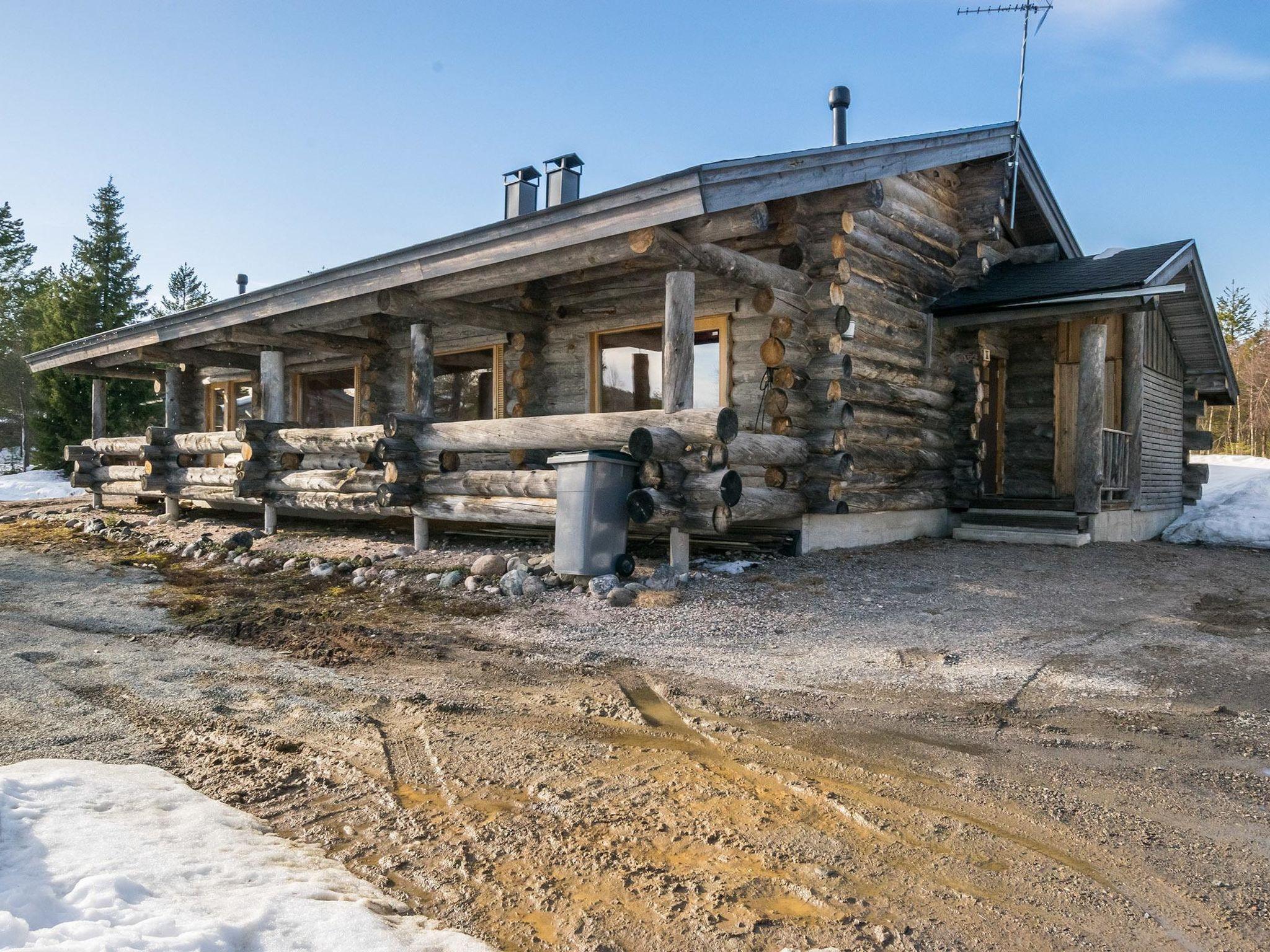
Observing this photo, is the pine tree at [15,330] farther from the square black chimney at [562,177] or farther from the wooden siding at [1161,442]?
the wooden siding at [1161,442]

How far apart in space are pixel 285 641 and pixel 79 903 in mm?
3392

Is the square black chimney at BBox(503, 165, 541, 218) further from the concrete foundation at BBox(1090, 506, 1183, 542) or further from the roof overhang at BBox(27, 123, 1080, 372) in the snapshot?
the concrete foundation at BBox(1090, 506, 1183, 542)

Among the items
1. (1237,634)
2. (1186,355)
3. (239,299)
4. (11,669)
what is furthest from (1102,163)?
(11,669)

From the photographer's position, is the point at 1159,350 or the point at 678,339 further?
the point at 1159,350

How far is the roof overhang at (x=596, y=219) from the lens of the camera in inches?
251

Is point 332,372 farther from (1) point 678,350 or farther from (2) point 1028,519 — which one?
(2) point 1028,519

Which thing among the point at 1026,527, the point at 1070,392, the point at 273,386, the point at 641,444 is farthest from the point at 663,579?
the point at 1070,392

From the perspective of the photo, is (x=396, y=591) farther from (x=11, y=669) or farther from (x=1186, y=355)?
(x=1186, y=355)

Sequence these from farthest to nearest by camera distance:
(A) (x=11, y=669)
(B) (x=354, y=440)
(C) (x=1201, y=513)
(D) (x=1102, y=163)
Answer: (D) (x=1102, y=163)
(C) (x=1201, y=513)
(B) (x=354, y=440)
(A) (x=11, y=669)

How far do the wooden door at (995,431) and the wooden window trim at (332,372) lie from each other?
966 centimetres

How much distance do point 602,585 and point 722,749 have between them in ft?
10.1

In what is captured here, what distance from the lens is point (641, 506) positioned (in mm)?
6527

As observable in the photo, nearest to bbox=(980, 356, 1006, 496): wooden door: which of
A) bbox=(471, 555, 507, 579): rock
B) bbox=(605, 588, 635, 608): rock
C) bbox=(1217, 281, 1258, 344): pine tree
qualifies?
bbox=(605, 588, 635, 608): rock

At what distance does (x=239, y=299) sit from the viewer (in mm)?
10789
